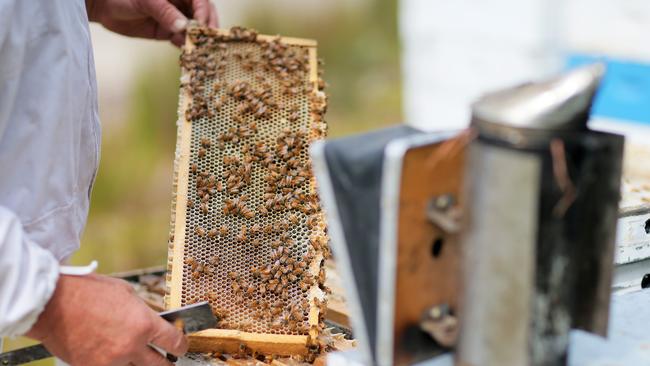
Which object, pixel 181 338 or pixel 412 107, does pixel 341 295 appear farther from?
pixel 412 107

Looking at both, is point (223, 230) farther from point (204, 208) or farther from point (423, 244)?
point (423, 244)

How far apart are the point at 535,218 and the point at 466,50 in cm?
464

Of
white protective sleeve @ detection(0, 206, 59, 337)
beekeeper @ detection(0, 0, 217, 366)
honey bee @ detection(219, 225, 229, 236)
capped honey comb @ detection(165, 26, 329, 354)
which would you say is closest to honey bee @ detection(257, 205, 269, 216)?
capped honey comb @ detection(165, 26, 329, 354)

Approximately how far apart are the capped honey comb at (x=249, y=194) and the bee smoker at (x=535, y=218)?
93 centimetres

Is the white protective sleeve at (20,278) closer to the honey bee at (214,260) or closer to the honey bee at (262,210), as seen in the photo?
the honey bee at (214,260)

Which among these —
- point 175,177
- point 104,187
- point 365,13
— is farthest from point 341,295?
point 365,13

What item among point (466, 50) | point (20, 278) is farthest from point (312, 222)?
point (466, 50)

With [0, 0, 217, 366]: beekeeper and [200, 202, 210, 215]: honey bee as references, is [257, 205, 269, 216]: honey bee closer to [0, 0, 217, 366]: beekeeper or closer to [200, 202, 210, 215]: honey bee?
[200, 202, 210, 215]: honey bee

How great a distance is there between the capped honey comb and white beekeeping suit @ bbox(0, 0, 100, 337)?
380 mm

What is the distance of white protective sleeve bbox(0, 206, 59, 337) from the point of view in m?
1.66

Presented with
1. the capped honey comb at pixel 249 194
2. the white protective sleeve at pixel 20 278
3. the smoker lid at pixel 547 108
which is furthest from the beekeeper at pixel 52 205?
the smoker lid at pixel 547 108

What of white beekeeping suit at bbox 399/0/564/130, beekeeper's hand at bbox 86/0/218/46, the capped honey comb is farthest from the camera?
white beekeeping suit at bbox 399/0/564/130

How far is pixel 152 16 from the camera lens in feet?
9.77

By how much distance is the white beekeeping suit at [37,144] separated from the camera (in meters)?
1.69
